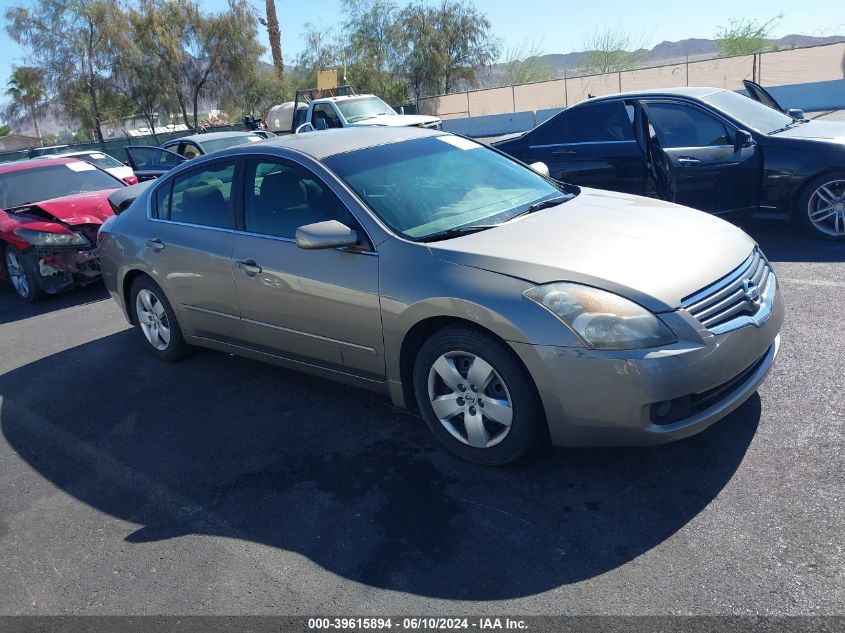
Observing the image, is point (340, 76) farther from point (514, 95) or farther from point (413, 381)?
point (413, 381)

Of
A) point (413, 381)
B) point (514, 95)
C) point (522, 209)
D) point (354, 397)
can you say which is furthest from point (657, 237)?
point (514, 95)

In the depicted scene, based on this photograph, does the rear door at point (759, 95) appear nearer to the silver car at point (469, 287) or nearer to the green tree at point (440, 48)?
the silver car at point (469, 287)

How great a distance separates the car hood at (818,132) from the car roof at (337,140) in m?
→ 4.03

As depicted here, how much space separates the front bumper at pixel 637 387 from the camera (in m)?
3.26

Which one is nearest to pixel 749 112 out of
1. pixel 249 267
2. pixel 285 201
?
pixel 285 201

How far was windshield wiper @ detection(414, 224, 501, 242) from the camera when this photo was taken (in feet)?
13.2

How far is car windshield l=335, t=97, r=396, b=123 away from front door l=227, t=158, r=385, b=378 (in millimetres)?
14627

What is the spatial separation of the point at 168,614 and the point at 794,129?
23.9 feet

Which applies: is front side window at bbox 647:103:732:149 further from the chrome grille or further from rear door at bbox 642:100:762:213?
the chrome grille

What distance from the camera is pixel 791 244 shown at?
24.0ft

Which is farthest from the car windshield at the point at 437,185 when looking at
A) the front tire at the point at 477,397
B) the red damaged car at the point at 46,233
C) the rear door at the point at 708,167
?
the red damaged car at the point at 46,233

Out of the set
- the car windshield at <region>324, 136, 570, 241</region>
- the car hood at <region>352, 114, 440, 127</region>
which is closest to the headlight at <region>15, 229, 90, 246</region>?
the car windshield at <region>324, 136, 570, 241</region>

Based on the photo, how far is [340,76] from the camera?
43.6 m

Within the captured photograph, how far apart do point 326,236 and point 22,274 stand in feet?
20.6
